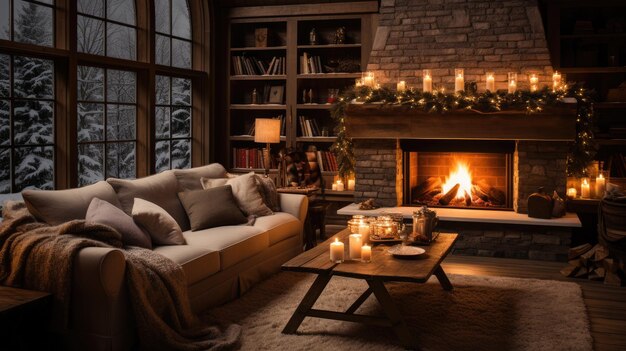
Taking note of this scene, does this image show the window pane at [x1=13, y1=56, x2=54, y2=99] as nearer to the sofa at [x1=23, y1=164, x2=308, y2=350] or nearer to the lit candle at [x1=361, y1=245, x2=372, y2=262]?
the sofa at [x1=23, y1=164, x2=308, y2=350]

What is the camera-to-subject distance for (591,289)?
207 inches

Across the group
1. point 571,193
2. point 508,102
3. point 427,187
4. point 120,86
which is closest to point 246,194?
point 120,86

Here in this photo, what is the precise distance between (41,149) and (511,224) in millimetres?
4165

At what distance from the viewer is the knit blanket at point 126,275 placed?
3.63 m

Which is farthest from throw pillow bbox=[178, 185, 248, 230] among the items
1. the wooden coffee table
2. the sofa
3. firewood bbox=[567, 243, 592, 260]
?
firewood bbox=[567, 243, 592, 260]

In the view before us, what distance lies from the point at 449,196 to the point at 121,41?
138 inches

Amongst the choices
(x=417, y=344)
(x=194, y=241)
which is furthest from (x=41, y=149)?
(x=417, y=344)

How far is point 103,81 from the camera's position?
6219 millimetres

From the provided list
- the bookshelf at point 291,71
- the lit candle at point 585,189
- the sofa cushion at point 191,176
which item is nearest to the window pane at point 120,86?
the sofa cushion at point 191,176

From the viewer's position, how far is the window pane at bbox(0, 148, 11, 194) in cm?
520

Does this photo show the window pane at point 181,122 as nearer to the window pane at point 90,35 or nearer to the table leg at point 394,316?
the window pane at point 90,35

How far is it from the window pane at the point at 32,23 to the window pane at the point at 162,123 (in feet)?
5.59

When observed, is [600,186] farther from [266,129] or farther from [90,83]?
[90,83]

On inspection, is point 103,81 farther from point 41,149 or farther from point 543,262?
point 543,262
